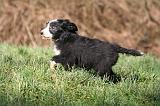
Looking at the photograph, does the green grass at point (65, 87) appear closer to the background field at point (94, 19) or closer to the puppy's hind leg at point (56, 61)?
the puppy's hind leg at point (56, 61)

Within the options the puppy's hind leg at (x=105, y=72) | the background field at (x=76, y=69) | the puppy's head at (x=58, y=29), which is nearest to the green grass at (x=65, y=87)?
the background field at (x=76, y=69)

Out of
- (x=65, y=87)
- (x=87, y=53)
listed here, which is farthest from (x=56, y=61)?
(x=65, y=87)

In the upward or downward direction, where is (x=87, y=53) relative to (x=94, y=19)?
downward

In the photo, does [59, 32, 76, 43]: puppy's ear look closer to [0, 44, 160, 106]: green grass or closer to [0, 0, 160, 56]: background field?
[0, 44, 160, 106]: green grass

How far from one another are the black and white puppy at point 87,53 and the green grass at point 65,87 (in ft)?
0.66

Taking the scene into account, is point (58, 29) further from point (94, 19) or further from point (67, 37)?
point (94, 19)

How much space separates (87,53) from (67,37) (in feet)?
1.95

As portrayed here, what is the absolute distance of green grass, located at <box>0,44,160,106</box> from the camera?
7098 millimetres

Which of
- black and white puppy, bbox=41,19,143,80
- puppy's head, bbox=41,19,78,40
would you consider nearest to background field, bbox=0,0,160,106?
black and white puppy, bbox=41,19,143,80

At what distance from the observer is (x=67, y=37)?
887 centimetres

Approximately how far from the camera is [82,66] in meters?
8.49

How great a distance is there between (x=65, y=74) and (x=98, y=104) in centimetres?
102

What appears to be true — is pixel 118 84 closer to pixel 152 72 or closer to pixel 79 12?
pixel 152 72

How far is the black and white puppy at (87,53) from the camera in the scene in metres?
8.30
